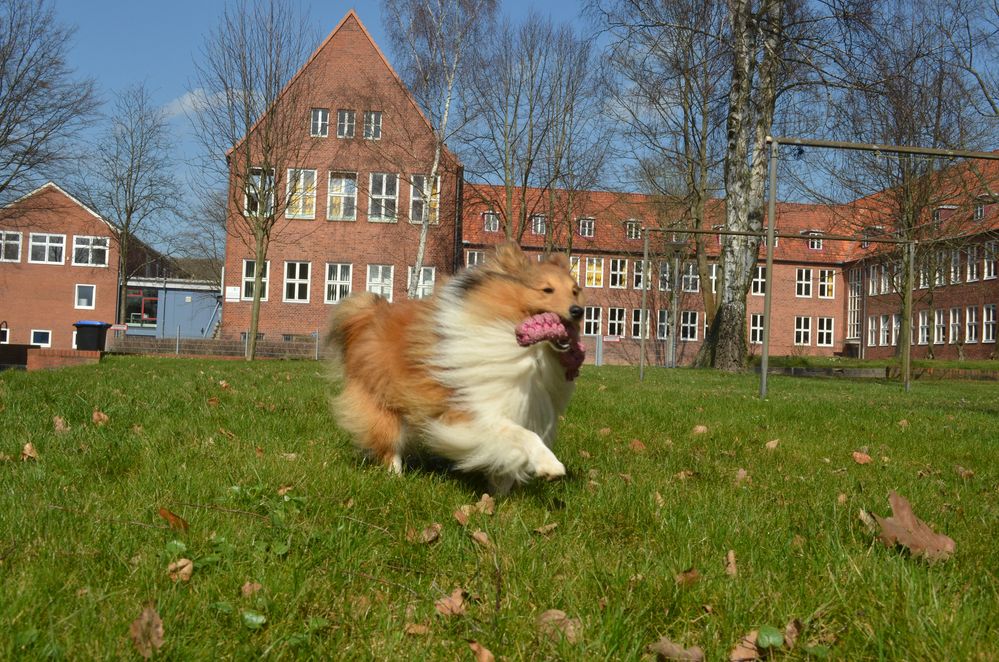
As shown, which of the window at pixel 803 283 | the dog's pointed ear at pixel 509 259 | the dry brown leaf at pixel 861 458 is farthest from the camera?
the window at pixel 803 283

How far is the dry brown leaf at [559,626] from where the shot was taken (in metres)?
2.28

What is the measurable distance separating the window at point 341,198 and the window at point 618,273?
18.3 metres

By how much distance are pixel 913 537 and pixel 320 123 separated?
35.2m

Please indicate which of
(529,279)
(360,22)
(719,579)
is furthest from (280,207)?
(719,579)

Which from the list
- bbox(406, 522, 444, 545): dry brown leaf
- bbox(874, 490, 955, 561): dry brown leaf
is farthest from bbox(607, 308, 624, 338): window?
bbox(406, 522, 444, 545): dry brown leaf

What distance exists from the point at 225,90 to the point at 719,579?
24218mm

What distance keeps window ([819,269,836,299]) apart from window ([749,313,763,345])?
553 centimetres

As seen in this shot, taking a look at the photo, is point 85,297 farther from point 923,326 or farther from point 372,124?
point 923,326

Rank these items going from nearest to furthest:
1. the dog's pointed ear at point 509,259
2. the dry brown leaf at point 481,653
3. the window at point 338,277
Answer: the dry brown leaf at point 481,653 < the dog's pointed ear at point 509,259 < the window at point 338,277

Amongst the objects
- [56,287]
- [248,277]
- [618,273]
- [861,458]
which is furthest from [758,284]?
[861,458]

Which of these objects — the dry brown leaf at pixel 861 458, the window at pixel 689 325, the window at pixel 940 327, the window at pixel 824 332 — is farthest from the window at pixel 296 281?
the window at pixel 940 327

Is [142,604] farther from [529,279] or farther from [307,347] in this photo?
[307,347]

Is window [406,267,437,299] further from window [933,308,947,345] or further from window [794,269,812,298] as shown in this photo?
window [933,308,947,345]

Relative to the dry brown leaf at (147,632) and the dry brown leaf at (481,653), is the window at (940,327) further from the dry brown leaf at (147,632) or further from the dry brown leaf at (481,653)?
the dry brown leaf at (147,632)
